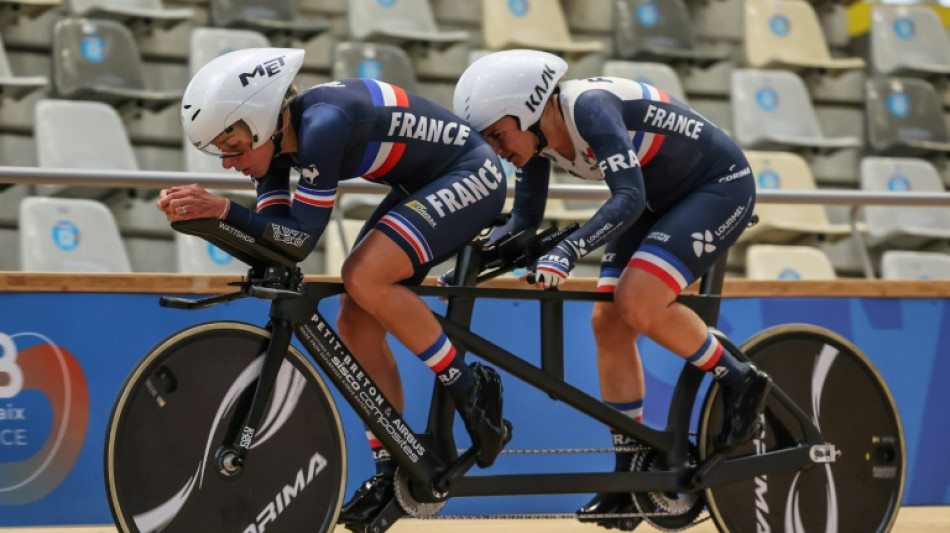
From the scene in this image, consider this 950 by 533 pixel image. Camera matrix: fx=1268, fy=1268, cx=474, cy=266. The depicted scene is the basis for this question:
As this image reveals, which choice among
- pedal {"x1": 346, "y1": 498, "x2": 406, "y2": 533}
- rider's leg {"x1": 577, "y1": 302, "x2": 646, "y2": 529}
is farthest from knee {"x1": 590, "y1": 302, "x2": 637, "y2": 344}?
pedal {"x1": 346, "y1": 498, "x2": 406, "y2": 533}

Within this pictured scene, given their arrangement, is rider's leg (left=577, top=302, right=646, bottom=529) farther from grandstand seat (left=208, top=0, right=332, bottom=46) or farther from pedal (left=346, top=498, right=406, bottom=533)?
grandstand seat (left=208, top=0, right=332, bottom=46)

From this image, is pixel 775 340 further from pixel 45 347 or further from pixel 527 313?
pixel 45 347

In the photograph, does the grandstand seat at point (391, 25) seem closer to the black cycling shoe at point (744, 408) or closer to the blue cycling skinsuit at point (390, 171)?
the blue cycling skinsuit at point (390, 171)

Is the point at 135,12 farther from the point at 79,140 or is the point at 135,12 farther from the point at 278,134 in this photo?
the point at 278,134

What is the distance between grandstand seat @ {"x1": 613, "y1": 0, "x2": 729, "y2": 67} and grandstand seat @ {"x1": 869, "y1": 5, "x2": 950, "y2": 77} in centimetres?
130

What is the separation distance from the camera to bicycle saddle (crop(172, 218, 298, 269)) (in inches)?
119

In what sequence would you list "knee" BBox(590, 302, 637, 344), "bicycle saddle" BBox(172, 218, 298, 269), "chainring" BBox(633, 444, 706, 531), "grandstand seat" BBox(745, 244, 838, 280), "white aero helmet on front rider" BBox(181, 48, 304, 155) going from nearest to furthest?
"bicycle saddle" BBox(172, 218, 298, 269)
"white aero helmet on front rider" BBox(181, 48, 304, 155)
"chainring" BBox(633, 444, 706, 531)
"knee" BBox(590, 302, 637, 344)
"grandstand seat" BBox(745, 244, 838, 280)

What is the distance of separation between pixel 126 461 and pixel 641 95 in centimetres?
177

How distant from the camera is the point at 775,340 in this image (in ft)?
13.2

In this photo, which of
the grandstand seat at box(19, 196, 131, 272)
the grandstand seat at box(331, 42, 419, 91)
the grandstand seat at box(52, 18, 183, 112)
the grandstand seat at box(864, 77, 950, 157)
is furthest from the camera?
the grandstand seat at box(864, 77, 950, 157)

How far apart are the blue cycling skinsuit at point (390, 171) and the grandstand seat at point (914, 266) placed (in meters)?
4.55

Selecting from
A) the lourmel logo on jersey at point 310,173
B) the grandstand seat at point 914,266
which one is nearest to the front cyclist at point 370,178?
the lourmel logo on jersey at point 310,173

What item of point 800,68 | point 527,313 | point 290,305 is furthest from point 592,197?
point 800,68

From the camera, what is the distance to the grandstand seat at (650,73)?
25.8 feet
